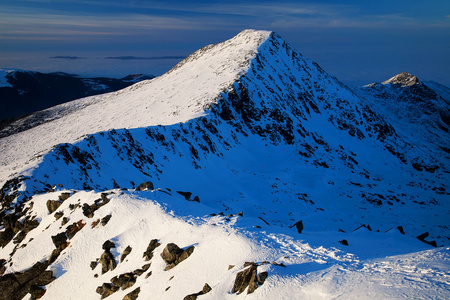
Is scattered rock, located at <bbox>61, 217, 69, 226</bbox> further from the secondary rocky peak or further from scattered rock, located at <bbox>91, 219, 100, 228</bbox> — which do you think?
the secondary rocky peak

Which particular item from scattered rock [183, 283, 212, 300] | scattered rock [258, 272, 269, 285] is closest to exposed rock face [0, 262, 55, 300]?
scattered rock [183, 283, 212, 300]

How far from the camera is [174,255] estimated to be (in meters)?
14.5

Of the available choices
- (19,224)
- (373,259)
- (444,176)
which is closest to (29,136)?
(19,224)

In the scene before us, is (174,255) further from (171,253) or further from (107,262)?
(107,262)

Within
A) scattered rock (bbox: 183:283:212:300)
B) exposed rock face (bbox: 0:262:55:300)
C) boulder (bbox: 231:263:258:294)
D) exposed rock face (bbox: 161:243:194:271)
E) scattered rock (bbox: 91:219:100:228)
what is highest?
boulder (bbox: 231:263:258:294)

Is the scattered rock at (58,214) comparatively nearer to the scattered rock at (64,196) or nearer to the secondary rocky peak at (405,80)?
the scattered rock at (64,196)

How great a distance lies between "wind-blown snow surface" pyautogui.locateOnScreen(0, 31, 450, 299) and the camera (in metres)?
12.5

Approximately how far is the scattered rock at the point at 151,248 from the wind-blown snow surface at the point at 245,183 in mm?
352

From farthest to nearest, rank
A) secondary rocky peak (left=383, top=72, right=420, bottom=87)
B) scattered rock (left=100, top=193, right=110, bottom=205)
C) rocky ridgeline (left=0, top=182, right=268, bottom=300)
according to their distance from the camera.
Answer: secondary rocky peak (left=383, top=72, right=420, bottom=87)
scattered rock (left=100, top=193, right=110, bottom=205)
rocky ridgeline (left=0, top=182, right=268, bottom=300)

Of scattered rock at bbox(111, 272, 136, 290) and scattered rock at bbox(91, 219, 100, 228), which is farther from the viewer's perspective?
scattered rock at bbox(91, 219, 100, 228)

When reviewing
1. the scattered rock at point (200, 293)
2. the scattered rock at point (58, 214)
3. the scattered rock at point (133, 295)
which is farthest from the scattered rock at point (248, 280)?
the scattered rock at point (58, 214)

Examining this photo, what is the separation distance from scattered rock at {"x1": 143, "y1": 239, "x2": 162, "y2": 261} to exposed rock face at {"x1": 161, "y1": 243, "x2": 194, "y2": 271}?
41.5 inches

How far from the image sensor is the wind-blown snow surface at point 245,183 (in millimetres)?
12539

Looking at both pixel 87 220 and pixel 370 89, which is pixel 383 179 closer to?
pixel 87 220
